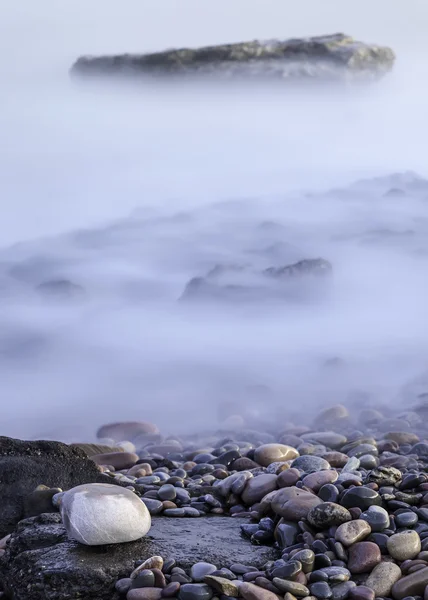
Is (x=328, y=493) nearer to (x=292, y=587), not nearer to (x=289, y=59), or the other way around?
(x=292, y=587)

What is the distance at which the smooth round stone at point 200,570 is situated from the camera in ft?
7.40

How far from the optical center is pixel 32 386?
19.0ft

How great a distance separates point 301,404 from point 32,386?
1.89 metres

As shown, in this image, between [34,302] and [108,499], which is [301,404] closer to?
[108,499]

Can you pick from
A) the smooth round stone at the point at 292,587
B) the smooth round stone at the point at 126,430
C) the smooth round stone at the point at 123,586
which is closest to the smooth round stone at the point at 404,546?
the smooth round stone at the point at 292,587

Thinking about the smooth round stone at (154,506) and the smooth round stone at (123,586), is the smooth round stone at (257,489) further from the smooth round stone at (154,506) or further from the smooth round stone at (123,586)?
the smooth round stone at (123,586)

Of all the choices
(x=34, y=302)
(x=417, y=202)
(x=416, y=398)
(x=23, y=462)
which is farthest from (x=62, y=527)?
(x=417, y=202)

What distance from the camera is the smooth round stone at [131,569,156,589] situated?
2.23 m

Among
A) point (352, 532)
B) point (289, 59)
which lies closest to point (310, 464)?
point (352, 532)

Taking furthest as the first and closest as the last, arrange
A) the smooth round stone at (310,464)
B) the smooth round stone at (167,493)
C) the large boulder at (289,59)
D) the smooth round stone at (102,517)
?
the large boulder at (289,59)
the smooth round stone at (310,464)
the smooth round stone at (167,493)
the smooth round stone at (102,517)

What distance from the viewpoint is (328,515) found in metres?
2.46

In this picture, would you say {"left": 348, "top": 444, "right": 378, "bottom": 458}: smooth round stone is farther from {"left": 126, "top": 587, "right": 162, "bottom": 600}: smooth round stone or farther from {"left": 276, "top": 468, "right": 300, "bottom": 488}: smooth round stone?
{"left": 126, "top": 587, "right": 162, "bottom": 600}: smooth round stone

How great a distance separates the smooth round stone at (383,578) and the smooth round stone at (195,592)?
1.38ft

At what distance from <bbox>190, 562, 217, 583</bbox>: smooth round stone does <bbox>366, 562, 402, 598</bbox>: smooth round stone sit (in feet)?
1.34
